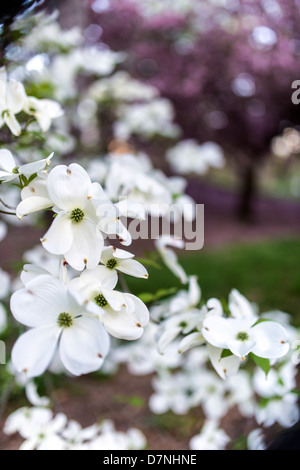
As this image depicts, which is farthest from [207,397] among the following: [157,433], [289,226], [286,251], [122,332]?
[289,226]

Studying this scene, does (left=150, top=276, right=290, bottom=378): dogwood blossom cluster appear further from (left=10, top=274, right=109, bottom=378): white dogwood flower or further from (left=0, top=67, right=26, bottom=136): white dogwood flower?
(left=0, top=67, right=26, bottom=136): white dogwood flower

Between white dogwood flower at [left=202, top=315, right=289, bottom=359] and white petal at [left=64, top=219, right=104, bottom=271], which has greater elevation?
white petal at [left=64, top=219, right=104, bottom=271]

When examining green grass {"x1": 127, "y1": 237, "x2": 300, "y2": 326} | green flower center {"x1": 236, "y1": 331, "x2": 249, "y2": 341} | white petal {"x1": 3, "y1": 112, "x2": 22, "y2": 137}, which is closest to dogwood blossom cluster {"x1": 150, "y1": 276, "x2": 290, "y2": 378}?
green flower center {"x1": 236, "y1": 331, "x2": 249, "y2": 341}

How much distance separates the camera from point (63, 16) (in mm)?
1621

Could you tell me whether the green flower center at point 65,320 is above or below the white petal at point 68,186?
below

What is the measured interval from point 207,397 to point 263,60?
124 inches

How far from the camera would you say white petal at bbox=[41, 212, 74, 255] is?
0.48m

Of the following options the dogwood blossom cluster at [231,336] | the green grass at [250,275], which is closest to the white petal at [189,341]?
the dogwood blossom cluster at [231,336]

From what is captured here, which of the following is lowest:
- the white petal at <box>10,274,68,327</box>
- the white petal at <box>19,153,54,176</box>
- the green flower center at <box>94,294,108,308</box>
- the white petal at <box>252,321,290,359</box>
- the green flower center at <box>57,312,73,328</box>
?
the white petal at <box>252,321,290,359</box>

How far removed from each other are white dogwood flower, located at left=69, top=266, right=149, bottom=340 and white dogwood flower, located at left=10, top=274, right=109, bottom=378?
28 mm

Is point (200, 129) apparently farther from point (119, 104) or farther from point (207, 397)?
point (207, 397)

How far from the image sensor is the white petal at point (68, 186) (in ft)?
1.56

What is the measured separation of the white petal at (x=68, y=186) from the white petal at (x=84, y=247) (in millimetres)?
25

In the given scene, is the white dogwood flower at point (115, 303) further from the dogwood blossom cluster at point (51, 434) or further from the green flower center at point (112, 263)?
the dogwood blossom cluster at point (51, 434)
